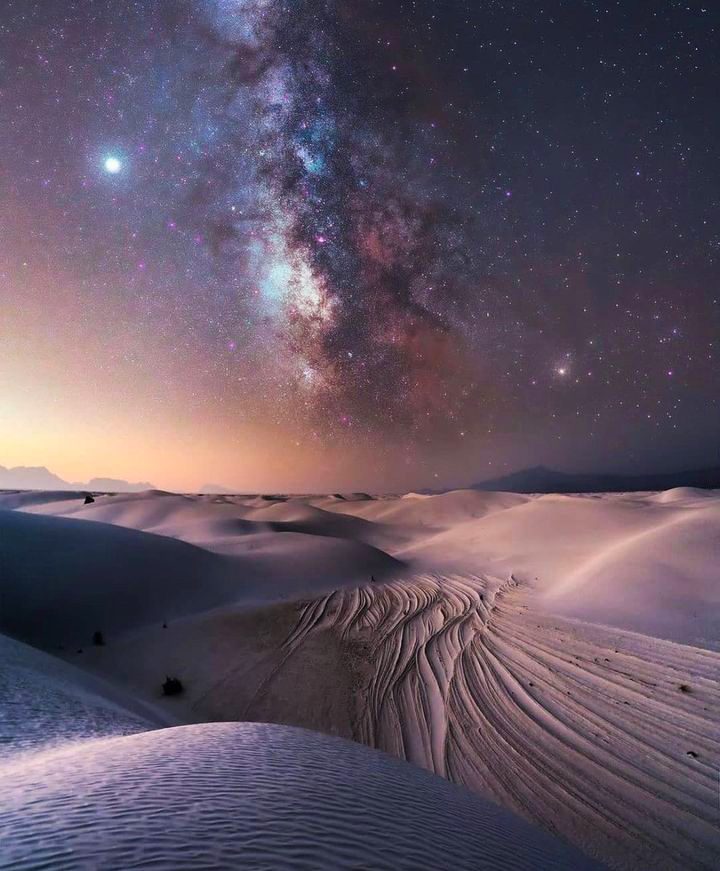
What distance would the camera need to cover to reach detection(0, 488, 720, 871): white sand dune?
401 cm

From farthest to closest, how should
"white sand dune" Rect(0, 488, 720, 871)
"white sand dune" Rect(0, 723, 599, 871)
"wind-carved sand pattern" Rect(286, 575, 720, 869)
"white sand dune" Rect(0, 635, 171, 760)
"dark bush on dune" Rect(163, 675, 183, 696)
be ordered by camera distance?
"dark bush on dune" Rect(163, 675, 183, 696) < "white sand dune" Rect(0, 488, 720, 871) < "wind-carved sand pattern" Rect(286, 575, 720, 869) < "white sand dune" Rect(0, 635, 171, 760) < "white sand dune" Rect(0, 723, 599, 871)

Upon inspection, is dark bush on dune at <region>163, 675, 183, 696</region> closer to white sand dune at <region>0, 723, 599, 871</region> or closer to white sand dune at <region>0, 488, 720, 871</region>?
white sand dune at <region>0, 488, 720, 871</region>

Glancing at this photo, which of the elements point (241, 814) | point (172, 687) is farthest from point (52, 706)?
point (241, 814)

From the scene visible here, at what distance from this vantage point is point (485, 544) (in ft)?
65.7

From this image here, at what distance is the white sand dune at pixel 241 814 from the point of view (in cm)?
139

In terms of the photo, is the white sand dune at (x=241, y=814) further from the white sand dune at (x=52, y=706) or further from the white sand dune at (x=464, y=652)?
the white sand dune at (x=464, y=652)

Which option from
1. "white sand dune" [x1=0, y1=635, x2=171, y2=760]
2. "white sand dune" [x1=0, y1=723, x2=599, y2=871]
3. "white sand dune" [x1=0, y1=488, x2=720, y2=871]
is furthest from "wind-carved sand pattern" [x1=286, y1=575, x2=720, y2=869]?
"white sand dune" [x1=0, y1=635, x2=171, y2=760]

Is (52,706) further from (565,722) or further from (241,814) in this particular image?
(565,722)

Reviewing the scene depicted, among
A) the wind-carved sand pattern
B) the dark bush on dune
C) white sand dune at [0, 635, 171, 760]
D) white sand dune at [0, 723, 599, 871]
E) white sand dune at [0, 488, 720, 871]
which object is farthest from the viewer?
→ the dark bush on dune

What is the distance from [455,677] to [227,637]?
4653 millimetres

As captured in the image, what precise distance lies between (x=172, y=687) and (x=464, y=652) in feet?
16.3

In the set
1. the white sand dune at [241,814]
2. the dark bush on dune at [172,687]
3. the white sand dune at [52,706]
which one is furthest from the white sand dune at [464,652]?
the white sand dune at [241,814]

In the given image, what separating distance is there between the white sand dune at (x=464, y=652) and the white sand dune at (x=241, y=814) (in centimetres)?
164

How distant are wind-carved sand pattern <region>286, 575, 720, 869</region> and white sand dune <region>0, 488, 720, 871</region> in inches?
0.9
